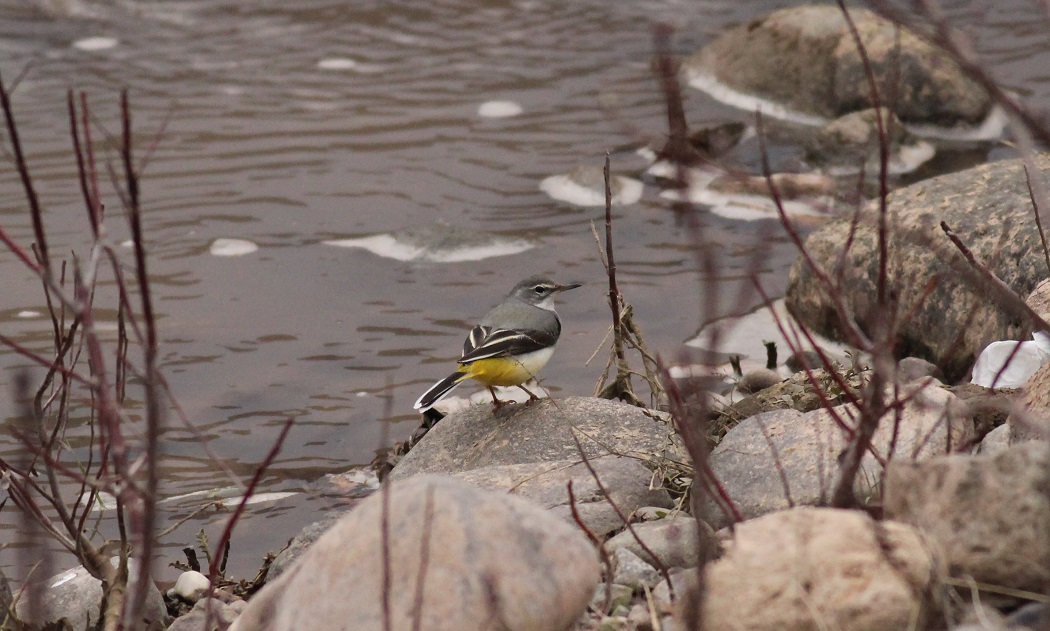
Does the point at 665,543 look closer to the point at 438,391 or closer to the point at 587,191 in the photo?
the point at 438,391

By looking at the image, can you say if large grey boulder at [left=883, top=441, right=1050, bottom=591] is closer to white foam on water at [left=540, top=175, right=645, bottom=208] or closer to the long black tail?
the long black tail

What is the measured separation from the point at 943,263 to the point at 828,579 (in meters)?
3.71

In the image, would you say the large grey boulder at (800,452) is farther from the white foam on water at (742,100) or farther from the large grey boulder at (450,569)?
the white foam on water at (742,100)

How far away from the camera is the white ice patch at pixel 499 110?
37.2 ft

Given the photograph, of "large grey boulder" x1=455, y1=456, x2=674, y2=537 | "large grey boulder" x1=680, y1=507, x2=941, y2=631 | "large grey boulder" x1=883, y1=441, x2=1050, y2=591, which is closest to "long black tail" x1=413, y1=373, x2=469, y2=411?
"large grey boulder" x1=455, y1=456, x2=674, y2=537

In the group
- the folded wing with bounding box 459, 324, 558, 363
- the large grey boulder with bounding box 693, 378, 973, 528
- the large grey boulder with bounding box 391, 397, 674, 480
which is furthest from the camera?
the folded wing with bounding box 459, 324, 558, 363

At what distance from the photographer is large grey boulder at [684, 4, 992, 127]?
430 inches

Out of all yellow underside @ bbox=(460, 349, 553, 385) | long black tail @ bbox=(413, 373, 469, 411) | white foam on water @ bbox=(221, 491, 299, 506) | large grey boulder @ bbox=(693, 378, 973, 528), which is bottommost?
white foam on water @ bbox=(221, 491, 299, 506)

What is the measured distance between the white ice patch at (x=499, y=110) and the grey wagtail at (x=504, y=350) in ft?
17.8

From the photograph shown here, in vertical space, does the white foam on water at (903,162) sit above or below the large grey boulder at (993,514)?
below

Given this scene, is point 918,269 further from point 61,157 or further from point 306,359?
point 61,157

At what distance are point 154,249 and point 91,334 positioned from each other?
679 cm

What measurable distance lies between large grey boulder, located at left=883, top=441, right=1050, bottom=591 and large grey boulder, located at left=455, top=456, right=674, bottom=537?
160 cm

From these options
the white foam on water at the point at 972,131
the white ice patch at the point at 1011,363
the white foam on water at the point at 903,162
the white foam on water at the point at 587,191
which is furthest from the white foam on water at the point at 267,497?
the white foam on water at the point at 972,131
